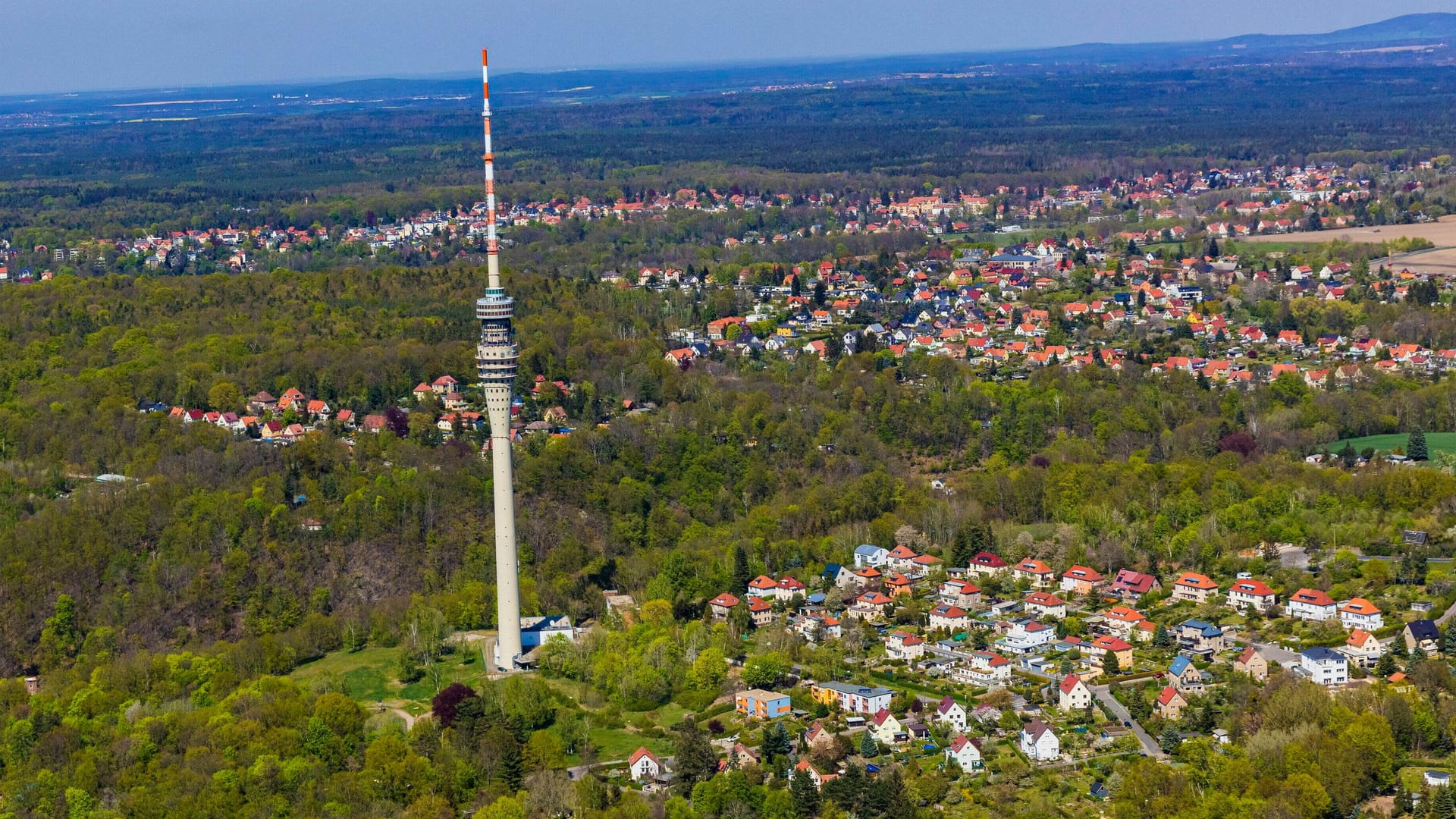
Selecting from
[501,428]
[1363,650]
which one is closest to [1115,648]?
[1363,650]

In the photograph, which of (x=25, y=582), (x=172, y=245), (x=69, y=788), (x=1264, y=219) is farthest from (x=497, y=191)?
(x=69, y=788)

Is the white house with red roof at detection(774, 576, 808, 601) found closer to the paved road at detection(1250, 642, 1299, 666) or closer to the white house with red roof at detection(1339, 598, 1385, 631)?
the paved road at detection(1250, 642, 1299, 666)

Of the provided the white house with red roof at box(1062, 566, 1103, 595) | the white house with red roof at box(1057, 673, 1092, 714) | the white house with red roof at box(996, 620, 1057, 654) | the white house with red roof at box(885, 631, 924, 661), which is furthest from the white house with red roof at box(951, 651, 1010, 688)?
the white house with red roof at box(1062, 566, 1103, 595)

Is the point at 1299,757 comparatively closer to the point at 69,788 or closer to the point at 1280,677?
the point at 1280,677

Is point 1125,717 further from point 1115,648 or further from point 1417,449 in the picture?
point 1417,449

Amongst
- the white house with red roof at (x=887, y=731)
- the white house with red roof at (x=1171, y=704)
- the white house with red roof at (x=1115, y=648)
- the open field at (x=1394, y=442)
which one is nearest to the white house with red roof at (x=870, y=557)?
the white house with red roof at (x=1115, y=648)
